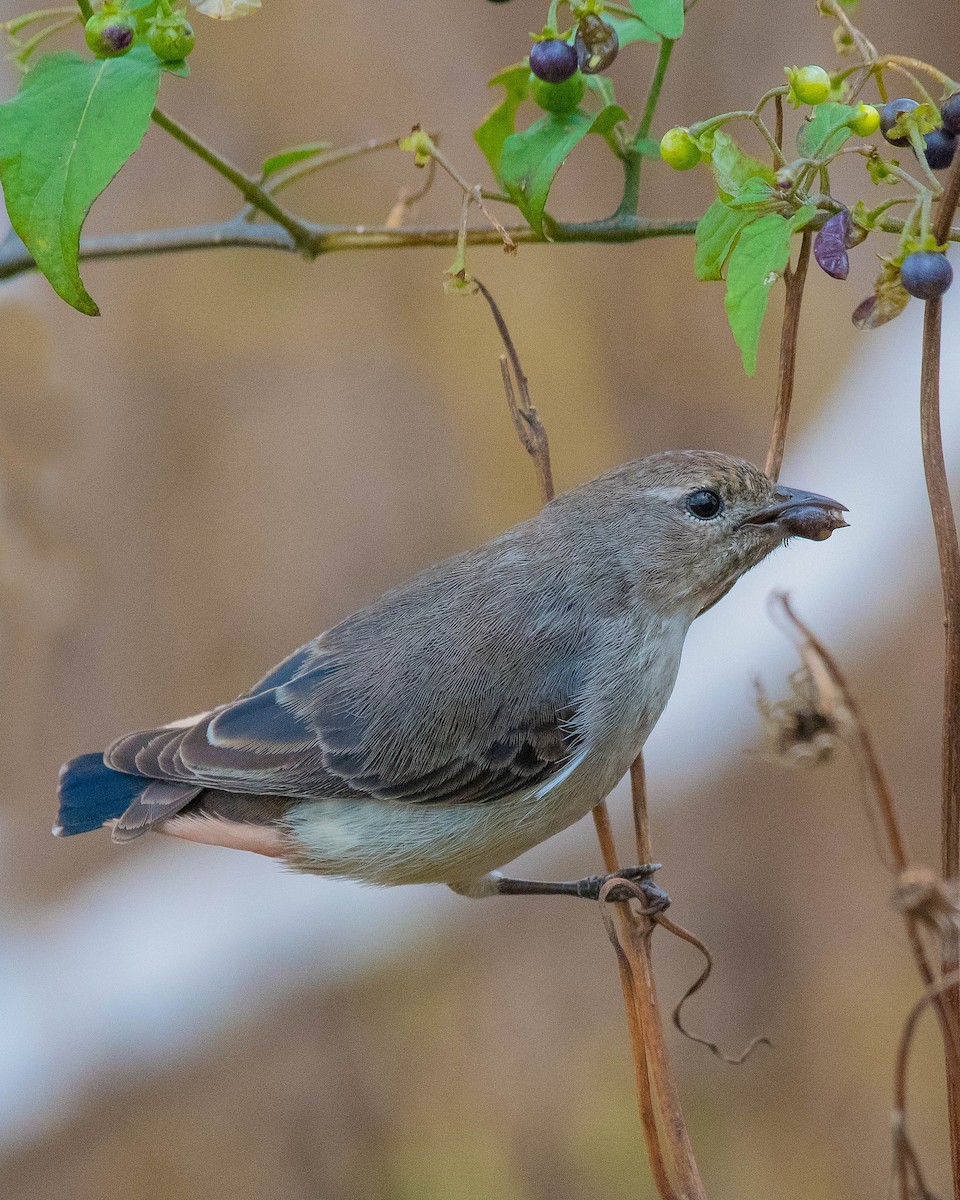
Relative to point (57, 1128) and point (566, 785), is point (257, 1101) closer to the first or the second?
point (57, 1128)

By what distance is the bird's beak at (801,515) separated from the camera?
7.29 ft

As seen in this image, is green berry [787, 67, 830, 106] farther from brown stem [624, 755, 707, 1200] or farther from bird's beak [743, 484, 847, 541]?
brown stem [624, 755, 707, 1200]

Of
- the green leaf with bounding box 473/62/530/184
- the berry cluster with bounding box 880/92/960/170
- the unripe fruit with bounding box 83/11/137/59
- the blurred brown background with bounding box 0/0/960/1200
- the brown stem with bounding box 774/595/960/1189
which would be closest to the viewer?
the brown stem with bounding box 774/595/960/1189

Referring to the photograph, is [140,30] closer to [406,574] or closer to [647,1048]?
[647,1048]

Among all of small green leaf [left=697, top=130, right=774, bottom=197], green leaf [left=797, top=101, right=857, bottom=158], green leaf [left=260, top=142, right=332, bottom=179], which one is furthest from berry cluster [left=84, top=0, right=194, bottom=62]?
green leaf [left=797, top=101, right=857, bottom=158]

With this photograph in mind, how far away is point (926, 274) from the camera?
1349mm

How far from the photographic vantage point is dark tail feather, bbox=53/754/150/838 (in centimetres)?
258

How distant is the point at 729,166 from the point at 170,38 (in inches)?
27.5

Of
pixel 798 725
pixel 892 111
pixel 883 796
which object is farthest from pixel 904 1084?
pixel 892 111

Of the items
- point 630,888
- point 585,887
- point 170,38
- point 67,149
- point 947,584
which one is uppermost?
point 170,38

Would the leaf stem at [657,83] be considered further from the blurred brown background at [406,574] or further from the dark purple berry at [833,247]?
the blurred brown background at [406,574]

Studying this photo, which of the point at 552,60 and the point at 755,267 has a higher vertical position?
the point at 552,60

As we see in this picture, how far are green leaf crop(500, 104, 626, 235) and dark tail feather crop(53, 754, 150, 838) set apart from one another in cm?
145

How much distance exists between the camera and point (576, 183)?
6.16 metres
